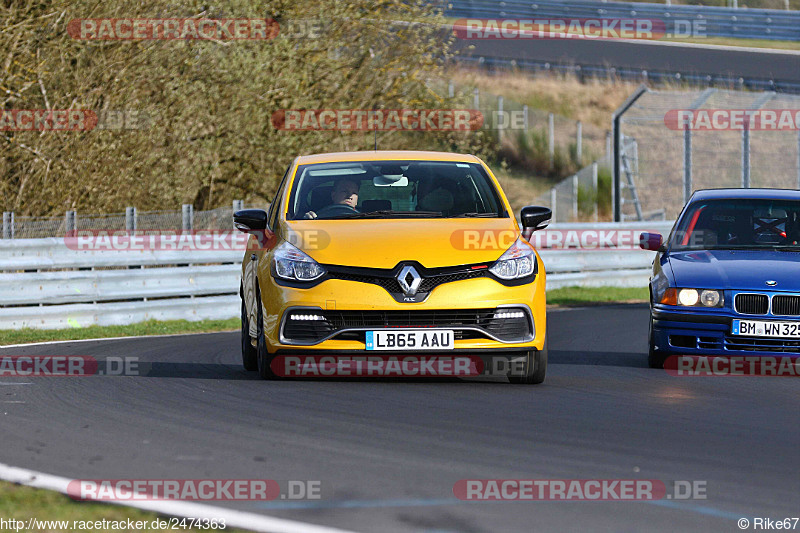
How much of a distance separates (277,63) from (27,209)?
659 cm

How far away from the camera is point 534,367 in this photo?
928 centimetres

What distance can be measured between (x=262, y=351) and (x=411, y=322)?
1219mm

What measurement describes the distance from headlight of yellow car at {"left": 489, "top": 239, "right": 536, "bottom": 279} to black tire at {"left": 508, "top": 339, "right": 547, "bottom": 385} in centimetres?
54

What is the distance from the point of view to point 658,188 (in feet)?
122

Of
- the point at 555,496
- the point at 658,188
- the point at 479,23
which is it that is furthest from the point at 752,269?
the point at 479,23

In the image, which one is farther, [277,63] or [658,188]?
[658,188]

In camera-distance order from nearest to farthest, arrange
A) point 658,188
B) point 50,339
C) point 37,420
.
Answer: point 37,420 < point 50,339 < point 658,188

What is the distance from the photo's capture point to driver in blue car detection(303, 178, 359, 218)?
388 inches

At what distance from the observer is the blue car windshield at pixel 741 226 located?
37.3ft

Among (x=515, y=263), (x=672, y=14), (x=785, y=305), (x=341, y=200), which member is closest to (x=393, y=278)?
(x=515, y=263)

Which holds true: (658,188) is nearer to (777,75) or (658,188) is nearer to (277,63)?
(777,75)

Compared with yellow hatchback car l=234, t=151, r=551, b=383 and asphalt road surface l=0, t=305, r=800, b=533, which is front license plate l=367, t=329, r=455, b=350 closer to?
yellow hatchback car l=234, t=151, r=551, b=383

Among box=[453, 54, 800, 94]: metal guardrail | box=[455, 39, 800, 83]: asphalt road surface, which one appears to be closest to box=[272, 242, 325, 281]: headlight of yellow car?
box=[453, 54, 800, 94]: metal guardrail

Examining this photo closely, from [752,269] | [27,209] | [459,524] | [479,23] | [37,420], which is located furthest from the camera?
[479,23]
